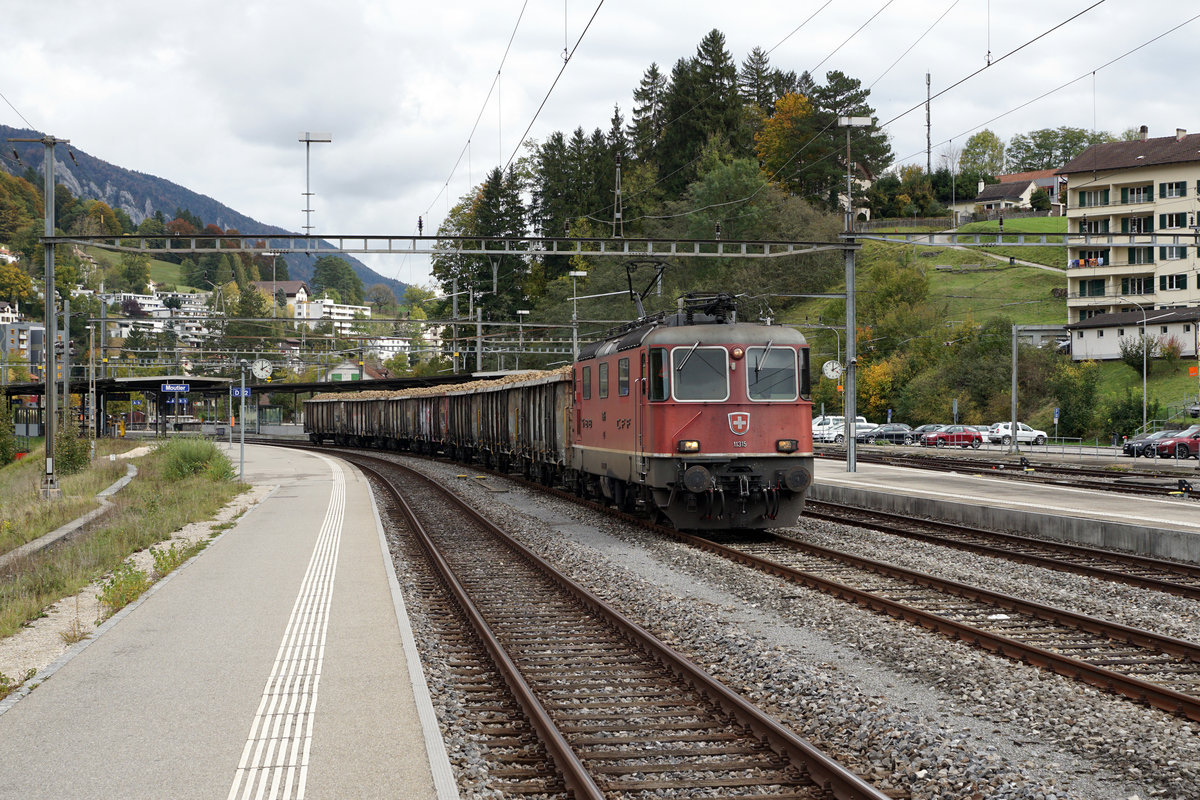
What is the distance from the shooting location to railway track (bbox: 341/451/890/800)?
20.2 ft

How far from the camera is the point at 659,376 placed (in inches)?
674

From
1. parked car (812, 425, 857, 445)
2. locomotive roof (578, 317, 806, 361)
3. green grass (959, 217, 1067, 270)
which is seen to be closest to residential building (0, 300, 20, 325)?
green grass (959, 217, 1067, 270)

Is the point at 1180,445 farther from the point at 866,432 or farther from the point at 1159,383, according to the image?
the point at 1159,383

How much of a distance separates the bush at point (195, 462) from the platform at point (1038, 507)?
16.2 m

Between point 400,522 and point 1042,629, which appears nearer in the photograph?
point 1042,629

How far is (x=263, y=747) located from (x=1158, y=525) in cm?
1446

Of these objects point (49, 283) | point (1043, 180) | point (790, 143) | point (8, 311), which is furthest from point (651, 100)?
point (8, 311)

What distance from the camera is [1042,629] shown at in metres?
10.3

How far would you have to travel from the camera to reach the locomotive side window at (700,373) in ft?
56.0

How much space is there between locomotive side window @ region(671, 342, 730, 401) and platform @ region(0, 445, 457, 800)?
6.09 metres

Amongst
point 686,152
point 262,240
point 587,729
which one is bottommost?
point 587,729

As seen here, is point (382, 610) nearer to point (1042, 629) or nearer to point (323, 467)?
point (1042, 629)

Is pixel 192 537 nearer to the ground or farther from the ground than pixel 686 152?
nearer to the ground

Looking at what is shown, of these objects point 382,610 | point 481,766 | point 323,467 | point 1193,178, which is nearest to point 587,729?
point 481,766
